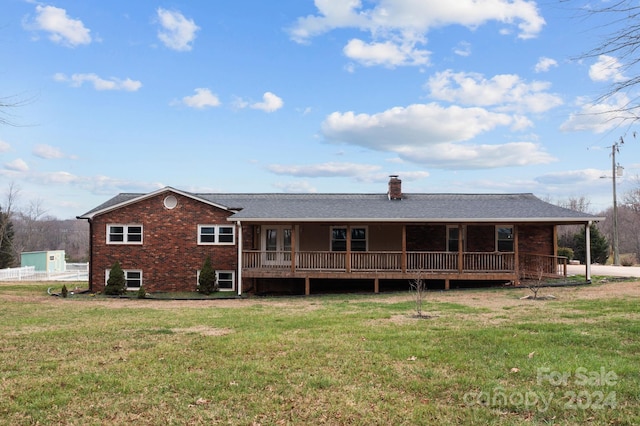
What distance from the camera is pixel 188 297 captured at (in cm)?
1911

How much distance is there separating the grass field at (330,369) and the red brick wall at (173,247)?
30.4 feet

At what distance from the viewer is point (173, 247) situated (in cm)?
2116

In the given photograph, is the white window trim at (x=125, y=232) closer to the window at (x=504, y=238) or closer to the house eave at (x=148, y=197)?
the house eave at (x=148, y=197)

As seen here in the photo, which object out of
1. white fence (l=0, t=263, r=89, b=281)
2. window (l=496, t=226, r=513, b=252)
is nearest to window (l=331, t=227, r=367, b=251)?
window (l=496, t=226, r=513, b=252)

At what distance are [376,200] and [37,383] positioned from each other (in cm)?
1818

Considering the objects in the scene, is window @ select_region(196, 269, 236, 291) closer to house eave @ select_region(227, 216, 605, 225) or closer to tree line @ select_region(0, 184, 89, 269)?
house eave @ select_region(227, 216, 605, 225)

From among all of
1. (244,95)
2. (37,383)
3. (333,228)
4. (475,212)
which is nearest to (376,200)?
(333,228)

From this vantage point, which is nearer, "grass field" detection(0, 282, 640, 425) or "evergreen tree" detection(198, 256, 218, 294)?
"grass field" detection(0, 282, 640, 425)

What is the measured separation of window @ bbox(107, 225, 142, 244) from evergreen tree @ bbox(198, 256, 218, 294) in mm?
3750

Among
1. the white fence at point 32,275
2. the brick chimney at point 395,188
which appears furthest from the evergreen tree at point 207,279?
the white fence at point 32,275

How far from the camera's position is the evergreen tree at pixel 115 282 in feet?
66.2

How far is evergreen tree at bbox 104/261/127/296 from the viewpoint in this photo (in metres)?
20.2

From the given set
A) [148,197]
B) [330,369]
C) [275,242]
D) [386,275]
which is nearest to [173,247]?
[148,197]

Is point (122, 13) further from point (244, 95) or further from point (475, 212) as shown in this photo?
point (475, 212)
